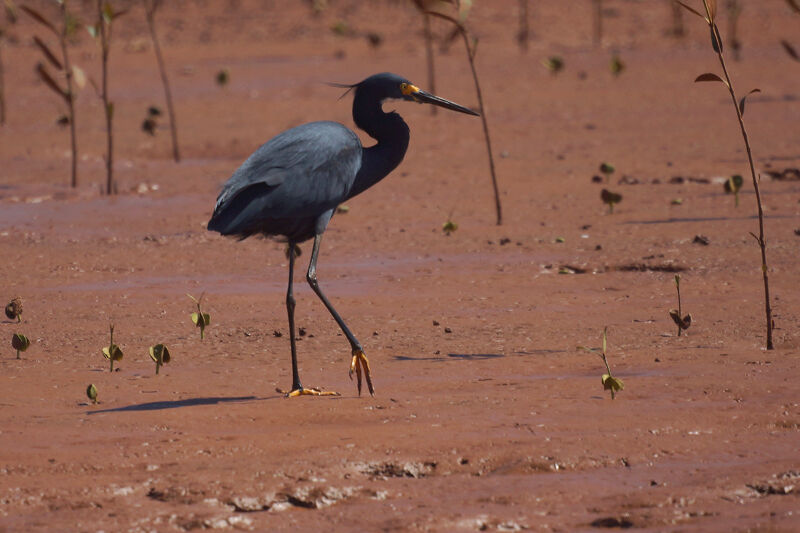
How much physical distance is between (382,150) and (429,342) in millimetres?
1110

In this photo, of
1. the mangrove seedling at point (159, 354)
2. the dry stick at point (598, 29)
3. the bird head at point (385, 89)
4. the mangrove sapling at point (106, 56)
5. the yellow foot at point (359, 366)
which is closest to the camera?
the yellow foot at point (359, 366)

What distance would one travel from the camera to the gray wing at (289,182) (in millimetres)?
5531

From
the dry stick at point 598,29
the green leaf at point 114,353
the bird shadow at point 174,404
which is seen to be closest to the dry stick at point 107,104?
the green leaf at point 114,353

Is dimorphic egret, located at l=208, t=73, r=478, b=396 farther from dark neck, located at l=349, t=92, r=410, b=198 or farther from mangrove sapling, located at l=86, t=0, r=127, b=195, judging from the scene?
mangrove sapling, located at l=86, t=0, r=127, b=195

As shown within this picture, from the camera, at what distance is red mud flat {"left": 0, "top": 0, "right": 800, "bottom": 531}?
14.1ft

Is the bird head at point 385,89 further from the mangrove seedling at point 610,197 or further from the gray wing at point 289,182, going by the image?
the mangrove seedling at point 610,197

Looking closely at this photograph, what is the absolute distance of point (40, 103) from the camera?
1830 centimetres

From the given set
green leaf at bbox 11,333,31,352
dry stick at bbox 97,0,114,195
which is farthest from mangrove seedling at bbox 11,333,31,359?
dry stick at bbox 97,0,114,195

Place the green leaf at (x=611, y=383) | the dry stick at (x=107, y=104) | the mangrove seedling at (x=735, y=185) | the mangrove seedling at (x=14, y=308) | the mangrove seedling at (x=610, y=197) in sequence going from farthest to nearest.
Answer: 1. the dry stick at (x=107, y=104)
2. the mangrove seedling at (x=735, y=185)
3. the mangrove seedling at (x=610, y=197)
4. the mangrove seedling at (x=14, y=308)
5. the green leaf at (x=611, y=383)

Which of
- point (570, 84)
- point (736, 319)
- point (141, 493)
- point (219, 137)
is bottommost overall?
point (141, 493)

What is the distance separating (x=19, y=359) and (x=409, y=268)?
292 cm

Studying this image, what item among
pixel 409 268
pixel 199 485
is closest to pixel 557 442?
pixel 199 485

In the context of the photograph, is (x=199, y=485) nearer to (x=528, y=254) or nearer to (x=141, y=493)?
(x=141, y=493)

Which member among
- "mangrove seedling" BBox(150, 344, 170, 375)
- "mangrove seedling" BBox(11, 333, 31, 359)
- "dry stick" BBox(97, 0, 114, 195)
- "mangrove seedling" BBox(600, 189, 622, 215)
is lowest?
"mangrove seedling" BBox(150, 344, 170, 375)
